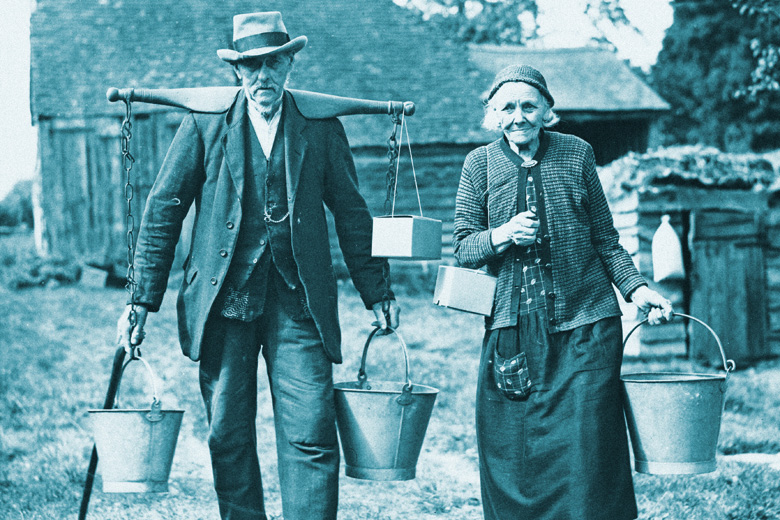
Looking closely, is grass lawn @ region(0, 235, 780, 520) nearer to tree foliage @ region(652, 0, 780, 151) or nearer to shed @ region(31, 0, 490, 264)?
shed @ region(31, 0, 490, 264)

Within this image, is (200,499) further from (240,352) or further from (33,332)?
(33,332)

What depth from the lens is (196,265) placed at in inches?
130

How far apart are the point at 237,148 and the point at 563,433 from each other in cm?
156

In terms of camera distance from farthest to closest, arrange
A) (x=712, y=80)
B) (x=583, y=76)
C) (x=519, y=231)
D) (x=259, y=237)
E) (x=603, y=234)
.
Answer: (x=712, y=80), (x=583, y=76), (x=603, y=234), (x=259, y=237), (x=519, y=231)

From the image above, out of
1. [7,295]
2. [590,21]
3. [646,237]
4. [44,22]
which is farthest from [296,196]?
[590,21]

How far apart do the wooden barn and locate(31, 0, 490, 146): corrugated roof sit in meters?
0.03

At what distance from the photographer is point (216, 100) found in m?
3.34

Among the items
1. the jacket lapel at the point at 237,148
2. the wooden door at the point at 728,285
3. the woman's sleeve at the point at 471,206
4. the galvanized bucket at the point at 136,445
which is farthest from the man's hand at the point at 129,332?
the wooden door at the point at 728,285

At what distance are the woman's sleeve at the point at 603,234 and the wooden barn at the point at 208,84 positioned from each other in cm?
1062

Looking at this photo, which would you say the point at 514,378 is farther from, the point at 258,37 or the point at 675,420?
the point at 258,37

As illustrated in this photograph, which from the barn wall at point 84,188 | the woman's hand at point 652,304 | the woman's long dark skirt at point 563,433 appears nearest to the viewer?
the woman's long dark skirt at point 563,433

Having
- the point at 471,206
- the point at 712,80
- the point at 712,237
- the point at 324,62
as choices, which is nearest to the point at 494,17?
the point at 712,80

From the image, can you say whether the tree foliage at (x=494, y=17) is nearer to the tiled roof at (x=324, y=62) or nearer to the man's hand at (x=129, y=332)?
the tiled roof at (x=324, y=62)

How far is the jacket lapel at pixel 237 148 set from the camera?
3217 millimetres
